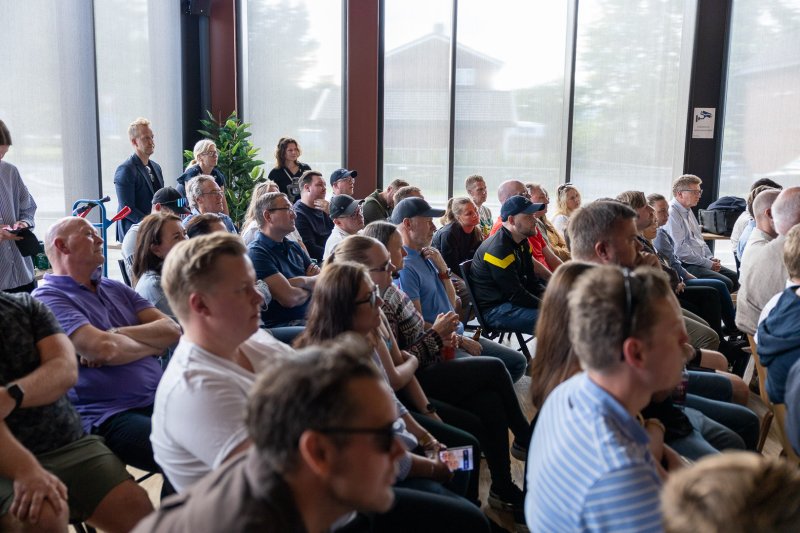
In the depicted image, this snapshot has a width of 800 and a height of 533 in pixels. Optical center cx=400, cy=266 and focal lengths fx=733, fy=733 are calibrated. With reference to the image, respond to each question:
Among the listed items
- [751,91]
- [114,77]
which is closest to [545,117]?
[751,91]

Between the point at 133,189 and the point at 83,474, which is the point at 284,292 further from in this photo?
the point at 133,189

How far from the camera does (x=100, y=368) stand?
2.45 meters

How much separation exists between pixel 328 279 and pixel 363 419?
127cm

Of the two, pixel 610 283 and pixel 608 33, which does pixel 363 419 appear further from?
pixel 608 33

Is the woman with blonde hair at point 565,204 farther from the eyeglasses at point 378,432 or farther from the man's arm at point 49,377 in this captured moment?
the eyeglasses at point 378,432

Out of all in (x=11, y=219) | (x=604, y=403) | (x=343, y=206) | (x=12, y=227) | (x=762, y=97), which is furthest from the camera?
(x=762, y=97)

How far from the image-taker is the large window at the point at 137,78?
22.7 ft

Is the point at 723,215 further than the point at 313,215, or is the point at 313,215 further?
the point at 723,215

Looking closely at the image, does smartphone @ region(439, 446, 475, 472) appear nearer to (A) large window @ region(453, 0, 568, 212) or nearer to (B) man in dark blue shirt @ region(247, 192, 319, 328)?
(B) man in dark blue shirt @ region(247, 192, 319, 328)

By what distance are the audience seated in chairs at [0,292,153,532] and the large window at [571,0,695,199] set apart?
764 centimetres

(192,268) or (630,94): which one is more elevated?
(630,94)

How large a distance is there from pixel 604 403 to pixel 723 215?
681 cm

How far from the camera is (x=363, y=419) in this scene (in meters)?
1.10

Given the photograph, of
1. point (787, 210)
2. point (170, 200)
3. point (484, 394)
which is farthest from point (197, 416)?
point (787, 210)
